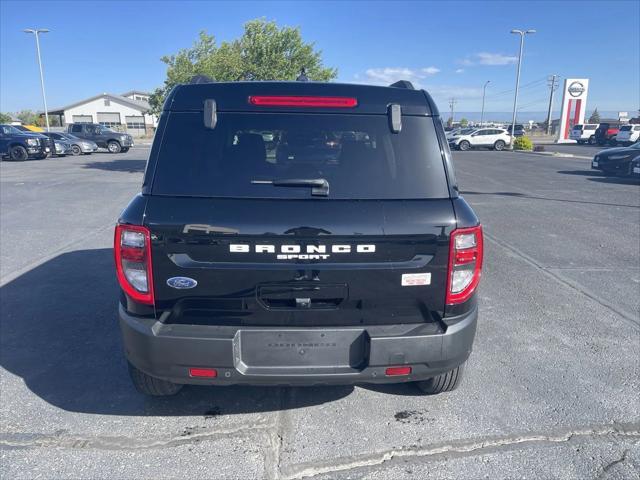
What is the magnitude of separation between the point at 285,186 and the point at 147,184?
0.75m

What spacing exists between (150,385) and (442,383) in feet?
6.36

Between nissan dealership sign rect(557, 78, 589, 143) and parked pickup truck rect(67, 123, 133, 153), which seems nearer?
parked pickup truck rect(67, 123, 133, 153)

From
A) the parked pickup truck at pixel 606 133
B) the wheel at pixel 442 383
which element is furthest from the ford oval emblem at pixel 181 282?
the parked pickup truck at pixel 606 133

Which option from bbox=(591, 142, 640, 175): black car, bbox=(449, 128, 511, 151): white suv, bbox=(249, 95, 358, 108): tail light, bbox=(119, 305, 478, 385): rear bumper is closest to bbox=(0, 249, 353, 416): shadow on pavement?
bbox=(119, 305, 478, 385): rear bumper

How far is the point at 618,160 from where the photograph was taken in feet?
61.1

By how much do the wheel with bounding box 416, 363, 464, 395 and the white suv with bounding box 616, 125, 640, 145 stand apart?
150ft

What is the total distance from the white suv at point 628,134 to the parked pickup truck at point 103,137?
38956mm

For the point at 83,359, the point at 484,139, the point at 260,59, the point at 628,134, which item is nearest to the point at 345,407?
the point at 83,359

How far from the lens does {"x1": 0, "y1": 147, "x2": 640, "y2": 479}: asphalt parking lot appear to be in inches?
111

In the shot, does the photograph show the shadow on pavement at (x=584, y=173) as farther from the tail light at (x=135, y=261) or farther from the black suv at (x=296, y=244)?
the tail light at (x=135, y=261)

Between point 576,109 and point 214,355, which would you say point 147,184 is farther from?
point 576,109

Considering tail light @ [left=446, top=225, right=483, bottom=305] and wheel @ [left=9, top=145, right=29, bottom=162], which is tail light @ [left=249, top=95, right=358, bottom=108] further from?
wheel @ [left=9, top=145, right=29, bottom=162]

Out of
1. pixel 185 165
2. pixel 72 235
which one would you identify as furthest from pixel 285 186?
pixel 72 235

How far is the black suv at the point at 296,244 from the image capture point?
2607 mm
